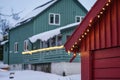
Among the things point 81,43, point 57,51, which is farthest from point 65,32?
point 81,43

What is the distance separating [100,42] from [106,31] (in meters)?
0.40

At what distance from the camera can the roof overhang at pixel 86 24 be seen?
28.3ft

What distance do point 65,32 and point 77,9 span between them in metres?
9.09

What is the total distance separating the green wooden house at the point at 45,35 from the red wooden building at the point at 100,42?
17.6 metres

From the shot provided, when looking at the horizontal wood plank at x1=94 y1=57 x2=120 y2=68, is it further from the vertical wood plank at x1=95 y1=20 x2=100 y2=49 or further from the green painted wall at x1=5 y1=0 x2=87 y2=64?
the green painted wall at x1=5 y1=0 x2=87 y2=64

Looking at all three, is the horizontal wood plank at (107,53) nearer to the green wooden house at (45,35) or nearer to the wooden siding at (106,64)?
the wooden siding at (106,64)

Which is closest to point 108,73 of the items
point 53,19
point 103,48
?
point 103,48

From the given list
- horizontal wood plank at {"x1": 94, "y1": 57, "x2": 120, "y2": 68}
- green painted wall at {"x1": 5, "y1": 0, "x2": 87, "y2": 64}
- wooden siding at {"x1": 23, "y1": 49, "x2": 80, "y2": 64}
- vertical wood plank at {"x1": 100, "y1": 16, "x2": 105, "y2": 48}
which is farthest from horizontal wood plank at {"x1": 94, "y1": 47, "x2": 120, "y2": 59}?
green painted wall at {"x1": 5, "y1": 0, "x2": 87, "y2": 64}

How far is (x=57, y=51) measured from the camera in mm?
27953

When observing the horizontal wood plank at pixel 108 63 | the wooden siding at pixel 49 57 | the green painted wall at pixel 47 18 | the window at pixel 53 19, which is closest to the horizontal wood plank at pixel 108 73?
the horizontal wood plank at pixel 108 63

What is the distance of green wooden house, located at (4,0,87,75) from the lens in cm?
2878

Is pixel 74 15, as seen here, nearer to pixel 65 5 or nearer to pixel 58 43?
pixel 65 5

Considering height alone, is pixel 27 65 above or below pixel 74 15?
below

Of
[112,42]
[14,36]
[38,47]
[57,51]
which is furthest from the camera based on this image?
[14,36]
